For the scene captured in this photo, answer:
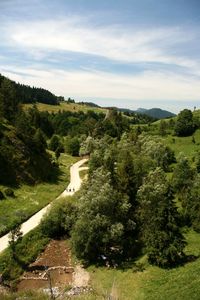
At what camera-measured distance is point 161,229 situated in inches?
1864

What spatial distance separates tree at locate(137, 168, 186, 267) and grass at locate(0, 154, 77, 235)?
779 inches

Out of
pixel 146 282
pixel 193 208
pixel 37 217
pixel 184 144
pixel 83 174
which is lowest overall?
pixel 37 217

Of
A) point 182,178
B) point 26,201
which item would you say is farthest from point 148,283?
point 182,178

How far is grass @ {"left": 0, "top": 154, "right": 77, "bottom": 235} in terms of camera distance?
5900 centimetres

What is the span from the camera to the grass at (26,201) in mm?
59000

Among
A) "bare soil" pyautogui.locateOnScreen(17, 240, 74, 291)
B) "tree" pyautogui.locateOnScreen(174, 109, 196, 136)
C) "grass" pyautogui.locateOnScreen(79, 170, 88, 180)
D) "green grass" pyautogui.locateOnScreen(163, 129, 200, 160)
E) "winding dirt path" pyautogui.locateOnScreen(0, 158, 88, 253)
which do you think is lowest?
"bare soil" pyautogui.locateOnScreen(17, 240, 74, 291)

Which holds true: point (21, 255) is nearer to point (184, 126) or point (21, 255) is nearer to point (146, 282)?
point (146, 282)

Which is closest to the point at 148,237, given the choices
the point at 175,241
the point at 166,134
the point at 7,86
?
the point at 175,241

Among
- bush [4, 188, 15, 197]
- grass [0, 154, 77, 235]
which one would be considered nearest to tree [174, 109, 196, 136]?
grass [0, 154, 77, 235]

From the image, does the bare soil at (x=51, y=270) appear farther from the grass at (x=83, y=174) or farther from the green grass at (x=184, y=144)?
the green grass at (x=184, y=144)

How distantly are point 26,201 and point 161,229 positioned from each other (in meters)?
30.6

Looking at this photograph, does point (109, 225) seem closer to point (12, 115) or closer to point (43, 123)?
point (12, 115)

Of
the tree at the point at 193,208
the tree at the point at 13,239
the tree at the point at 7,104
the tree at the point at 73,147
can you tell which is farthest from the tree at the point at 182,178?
the tree at the point at 73,147

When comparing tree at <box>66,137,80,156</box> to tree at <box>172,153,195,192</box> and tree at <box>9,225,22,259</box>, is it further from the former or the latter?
tree at <box>9,225,22,259</box>
